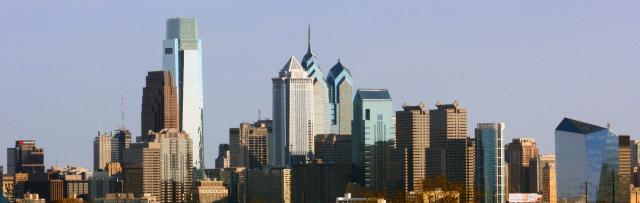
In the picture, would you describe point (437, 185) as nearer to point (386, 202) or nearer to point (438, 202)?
point (438, 202)

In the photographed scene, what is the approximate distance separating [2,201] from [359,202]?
3565 centimetres

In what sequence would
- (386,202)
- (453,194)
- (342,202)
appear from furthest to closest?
(342,202), (386,202), (453,194)

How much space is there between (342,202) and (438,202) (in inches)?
2494

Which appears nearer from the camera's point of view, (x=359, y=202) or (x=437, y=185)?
(x=437, y=185)

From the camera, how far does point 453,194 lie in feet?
331

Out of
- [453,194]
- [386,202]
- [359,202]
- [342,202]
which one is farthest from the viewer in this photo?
[342,202]

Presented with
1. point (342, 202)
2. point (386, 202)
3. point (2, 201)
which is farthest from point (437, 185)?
point (342, 202)

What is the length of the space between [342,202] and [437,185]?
62.0 metres

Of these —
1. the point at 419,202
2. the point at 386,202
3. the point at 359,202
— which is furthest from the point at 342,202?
the point at 419,202

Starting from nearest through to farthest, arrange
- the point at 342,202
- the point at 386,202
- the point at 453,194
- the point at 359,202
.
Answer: the point at 453,194 < the point at 386,202 < the point at 359,202 < the point at 342,202

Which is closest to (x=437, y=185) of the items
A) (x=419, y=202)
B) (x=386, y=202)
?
(x=419, y=202)

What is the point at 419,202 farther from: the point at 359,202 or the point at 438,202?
the point at 359,202

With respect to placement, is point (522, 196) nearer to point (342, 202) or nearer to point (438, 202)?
point (342, 202)

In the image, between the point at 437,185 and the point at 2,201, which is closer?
the point at 437,185
